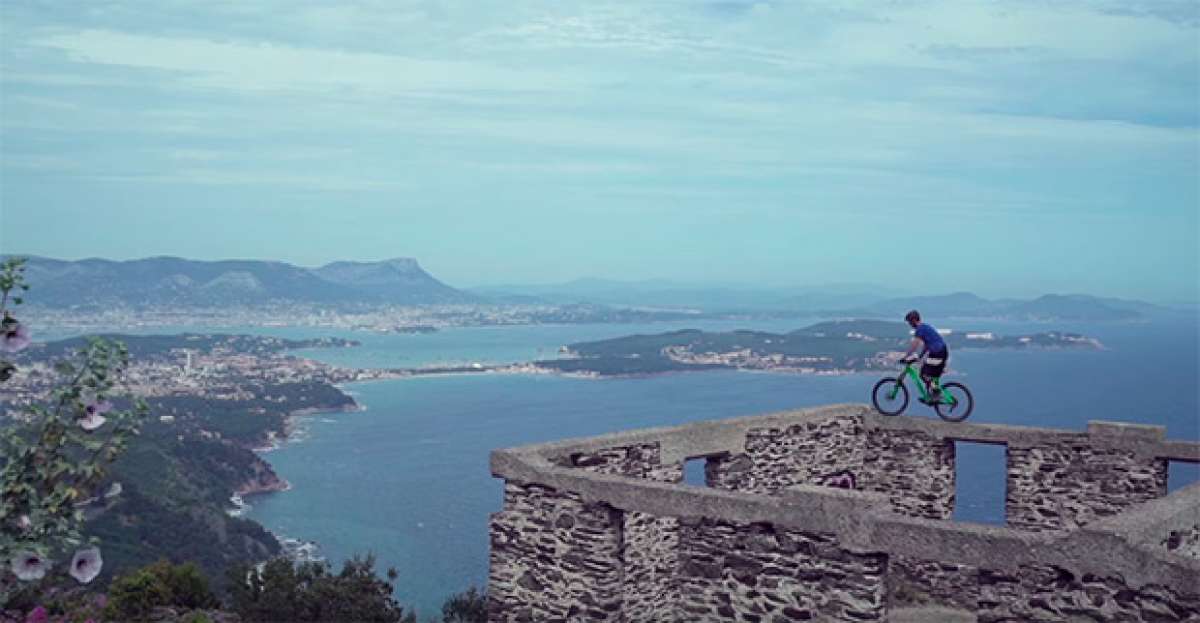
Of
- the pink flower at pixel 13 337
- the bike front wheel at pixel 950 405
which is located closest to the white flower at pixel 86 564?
the pink flower at pixel 13 337

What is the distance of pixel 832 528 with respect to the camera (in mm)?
8453

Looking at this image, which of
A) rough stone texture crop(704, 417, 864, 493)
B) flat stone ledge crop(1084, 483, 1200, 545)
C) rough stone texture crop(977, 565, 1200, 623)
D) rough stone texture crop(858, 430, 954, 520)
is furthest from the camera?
rough stone texture crop(858, 430, 954, 520)

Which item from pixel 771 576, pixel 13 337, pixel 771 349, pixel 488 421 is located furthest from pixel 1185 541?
pixel 771 349

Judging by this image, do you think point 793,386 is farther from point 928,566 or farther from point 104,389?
point 104,389

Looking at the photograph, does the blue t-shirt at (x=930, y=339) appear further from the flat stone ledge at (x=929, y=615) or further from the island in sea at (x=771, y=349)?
the island in sea at (x=771, y=349)

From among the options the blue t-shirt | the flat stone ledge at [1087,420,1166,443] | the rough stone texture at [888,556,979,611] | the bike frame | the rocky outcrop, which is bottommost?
the rocky outcrop

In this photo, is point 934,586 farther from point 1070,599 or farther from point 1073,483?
point 1070,599

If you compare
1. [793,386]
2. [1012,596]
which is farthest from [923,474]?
[793,386]

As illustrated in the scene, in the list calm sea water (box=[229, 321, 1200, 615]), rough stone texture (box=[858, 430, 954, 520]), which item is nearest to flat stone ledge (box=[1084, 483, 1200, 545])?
rough stone texture (box=[858, 430, 954, 520])

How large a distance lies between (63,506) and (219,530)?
51.9 m

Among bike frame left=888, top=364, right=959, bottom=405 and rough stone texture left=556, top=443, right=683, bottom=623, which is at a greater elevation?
bike frame left=888, top=364, right=959, bottom=405

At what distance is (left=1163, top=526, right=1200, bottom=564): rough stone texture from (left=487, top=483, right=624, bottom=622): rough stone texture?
171 inches

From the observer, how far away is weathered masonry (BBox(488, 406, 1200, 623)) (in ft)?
25.5

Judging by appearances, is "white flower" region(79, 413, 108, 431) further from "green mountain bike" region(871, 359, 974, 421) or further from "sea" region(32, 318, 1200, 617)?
"sea" region(32, 318, 1200, 617)
